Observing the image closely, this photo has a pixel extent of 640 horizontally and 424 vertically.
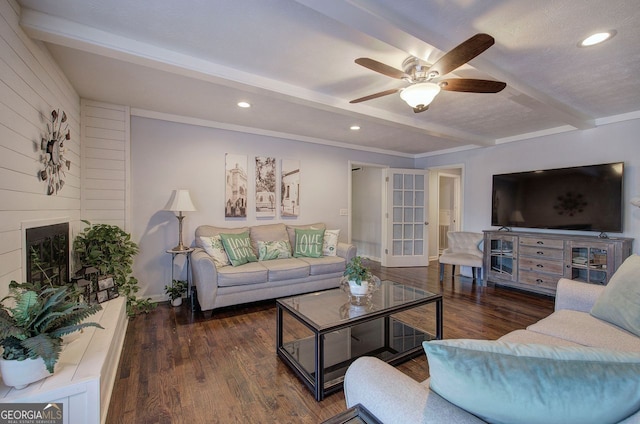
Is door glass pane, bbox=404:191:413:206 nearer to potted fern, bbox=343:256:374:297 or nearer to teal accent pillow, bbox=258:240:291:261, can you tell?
teal accent pillow, bbox=258:240:291:261

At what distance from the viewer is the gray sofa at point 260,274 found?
2.95 meters

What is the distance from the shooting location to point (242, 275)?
306 centimetres

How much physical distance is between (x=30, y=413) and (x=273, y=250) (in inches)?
103

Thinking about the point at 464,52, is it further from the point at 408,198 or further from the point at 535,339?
the point at 408,198

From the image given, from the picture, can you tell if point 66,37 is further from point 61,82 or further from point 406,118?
point 406,118

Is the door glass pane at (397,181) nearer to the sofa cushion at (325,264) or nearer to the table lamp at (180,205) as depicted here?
the sofa cushion at (325,264)

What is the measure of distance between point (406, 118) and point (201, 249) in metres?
2.99

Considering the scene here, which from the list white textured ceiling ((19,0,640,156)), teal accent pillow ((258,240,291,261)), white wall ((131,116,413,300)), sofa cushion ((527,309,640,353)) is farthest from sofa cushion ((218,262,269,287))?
sofa cushion ((527,309,640,353))

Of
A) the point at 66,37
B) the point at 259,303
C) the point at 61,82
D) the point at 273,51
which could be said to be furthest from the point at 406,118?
the point at 61,82

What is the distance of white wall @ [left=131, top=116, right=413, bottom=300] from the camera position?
3.31 m

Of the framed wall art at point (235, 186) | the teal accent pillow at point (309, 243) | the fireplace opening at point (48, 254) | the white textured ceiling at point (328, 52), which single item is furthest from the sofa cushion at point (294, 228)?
the fireplace opening at point (48, 254)

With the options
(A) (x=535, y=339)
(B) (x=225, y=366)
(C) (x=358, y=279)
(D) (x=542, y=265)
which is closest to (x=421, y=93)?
(C) (x=358, y=279)

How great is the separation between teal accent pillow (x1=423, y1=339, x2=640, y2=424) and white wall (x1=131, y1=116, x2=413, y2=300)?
11.4 feet

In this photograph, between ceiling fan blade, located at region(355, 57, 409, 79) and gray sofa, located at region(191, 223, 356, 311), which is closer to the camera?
ceiling fan blade, located at region(355, 57, 409, 79)
